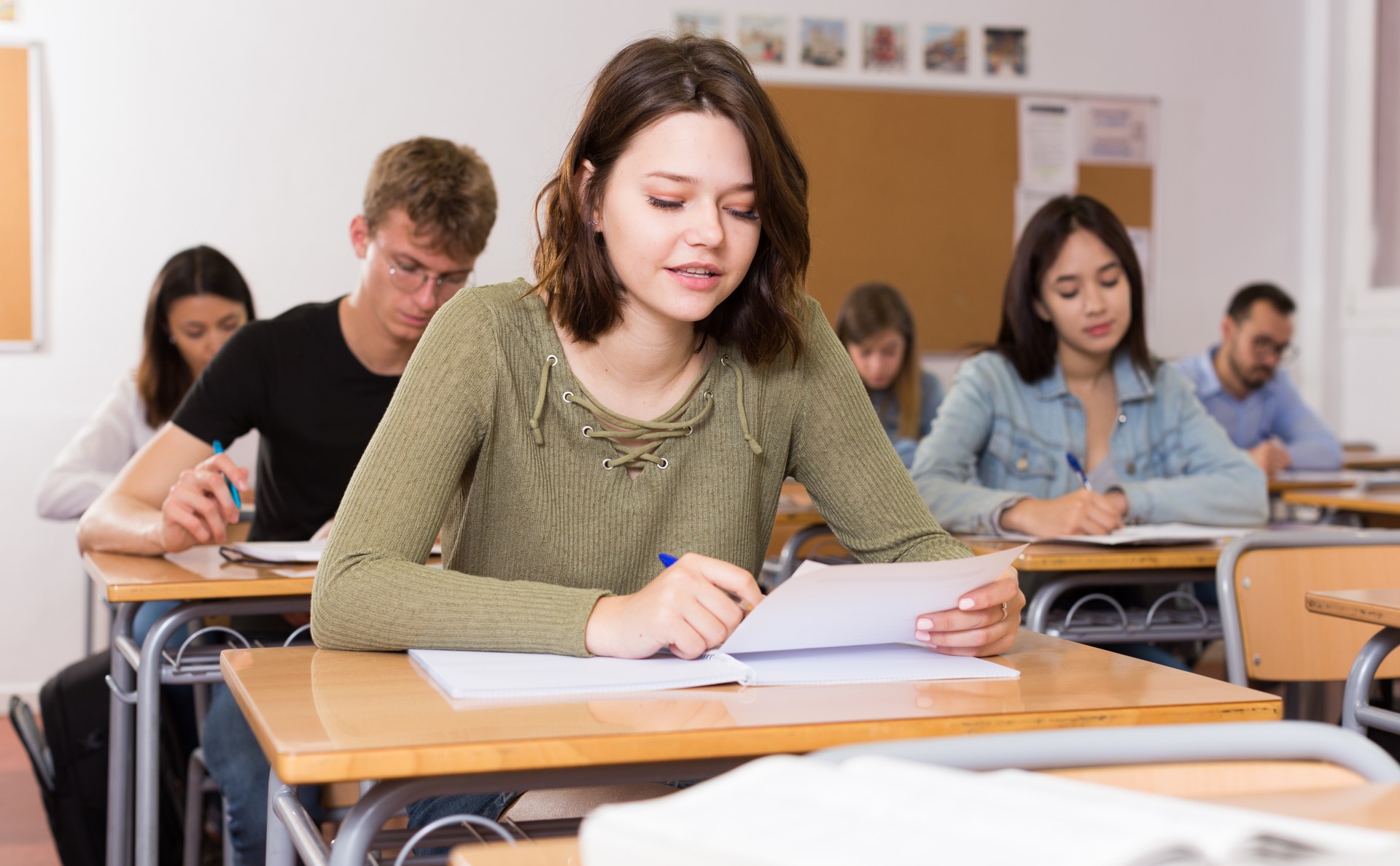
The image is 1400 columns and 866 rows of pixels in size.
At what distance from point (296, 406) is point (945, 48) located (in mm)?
3392

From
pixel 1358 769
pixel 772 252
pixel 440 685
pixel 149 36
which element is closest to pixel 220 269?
pixel 149 36

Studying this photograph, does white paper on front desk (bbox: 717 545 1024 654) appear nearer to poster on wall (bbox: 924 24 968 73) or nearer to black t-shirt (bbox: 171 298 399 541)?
black t-shirt (bbox: 171 298 399 541)

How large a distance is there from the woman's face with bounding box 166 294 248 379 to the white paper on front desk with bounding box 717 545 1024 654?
2.36 m

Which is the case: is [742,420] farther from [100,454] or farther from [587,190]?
[100,454]

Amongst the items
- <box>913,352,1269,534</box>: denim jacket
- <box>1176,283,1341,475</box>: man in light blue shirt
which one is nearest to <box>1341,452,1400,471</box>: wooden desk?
<box>1176,283,1341,475</box>: man in light blue shirt

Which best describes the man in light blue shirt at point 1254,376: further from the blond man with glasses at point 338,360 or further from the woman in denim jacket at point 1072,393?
the blond man with glasses at point 338,360

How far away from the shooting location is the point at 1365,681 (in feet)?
5.19

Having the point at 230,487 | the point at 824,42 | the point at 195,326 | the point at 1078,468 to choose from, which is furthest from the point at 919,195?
the point at 230,487

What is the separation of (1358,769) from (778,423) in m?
0.80

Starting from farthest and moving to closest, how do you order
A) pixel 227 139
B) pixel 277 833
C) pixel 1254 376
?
pixel 1254 376 → pixel 227 139 → pixel 277 833

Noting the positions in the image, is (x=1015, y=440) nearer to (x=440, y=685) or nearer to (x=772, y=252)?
(x=772, y=252)

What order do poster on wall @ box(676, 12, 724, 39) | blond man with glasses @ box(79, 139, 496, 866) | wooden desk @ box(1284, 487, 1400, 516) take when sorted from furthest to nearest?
poster on wall @ box(676, 12, 724, 39) < wooden desk @ box(1284, 487, 1400, 516) < blond man with glasses @ box(79, 139, 496, 866)

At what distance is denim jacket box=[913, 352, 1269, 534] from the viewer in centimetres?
260

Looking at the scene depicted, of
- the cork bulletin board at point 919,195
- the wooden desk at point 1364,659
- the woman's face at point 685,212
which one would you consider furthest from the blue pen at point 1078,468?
the cork bulletin board at point 919,195
